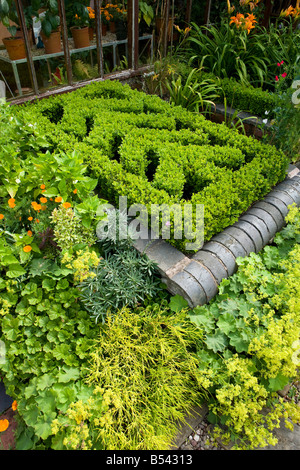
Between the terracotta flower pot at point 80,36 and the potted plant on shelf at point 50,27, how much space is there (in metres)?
0.27

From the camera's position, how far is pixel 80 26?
4770 millimetres

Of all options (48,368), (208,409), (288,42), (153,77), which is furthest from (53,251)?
(288,42)

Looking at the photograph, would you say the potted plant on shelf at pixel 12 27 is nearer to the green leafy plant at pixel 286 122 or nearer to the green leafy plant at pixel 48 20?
the green leafy plant at pixel 48 20

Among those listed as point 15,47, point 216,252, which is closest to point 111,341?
point 216,252

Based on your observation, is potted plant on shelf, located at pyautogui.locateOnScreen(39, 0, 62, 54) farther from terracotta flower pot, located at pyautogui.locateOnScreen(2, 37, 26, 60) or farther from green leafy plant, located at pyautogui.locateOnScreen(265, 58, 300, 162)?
green leafy plant, located at pyautogui.locateOnScreen(265, 58, 300, 162)

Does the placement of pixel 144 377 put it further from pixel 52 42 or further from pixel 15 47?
pixel 52 42

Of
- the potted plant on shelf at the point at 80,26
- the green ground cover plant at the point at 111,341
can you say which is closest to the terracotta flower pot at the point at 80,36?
the potted plant on shelf at the point at 80,26

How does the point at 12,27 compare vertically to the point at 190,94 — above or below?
above

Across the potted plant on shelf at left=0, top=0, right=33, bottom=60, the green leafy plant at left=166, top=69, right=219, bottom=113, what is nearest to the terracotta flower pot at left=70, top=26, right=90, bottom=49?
the potted plant on shelf at left=0, top=0, right=33, bottom=60

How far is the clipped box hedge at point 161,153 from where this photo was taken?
3126 millimetres

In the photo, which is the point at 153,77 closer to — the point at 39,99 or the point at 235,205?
the point at 39,99

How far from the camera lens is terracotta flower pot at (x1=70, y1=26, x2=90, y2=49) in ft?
15.5

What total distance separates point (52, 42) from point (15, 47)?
1.87 feet

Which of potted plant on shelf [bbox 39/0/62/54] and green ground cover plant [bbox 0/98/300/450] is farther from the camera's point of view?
potted plant on shelf [bbox 39/0/62/54]
